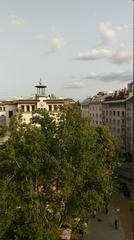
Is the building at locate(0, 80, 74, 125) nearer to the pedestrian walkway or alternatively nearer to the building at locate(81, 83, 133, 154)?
the building at locate(81, 83, 133, 154)

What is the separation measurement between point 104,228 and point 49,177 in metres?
10.2

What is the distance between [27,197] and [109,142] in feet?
73.6

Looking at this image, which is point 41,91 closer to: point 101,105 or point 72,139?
point 101,105

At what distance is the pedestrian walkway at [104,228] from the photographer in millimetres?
33969

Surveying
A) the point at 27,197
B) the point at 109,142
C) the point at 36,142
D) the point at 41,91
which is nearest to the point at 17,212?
the point at 27,197

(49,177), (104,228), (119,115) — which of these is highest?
(119,115)

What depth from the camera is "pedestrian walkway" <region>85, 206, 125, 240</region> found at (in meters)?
34.0

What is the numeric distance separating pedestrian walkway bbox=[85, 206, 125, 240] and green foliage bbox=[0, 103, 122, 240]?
430cm

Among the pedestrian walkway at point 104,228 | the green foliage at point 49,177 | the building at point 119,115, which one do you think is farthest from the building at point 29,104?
the green foliage at point 49,177

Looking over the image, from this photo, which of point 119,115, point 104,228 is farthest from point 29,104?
point 104,228

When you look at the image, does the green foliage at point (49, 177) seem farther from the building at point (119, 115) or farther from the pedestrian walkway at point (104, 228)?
the building at point (119, 115)

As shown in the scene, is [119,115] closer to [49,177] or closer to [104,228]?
[104,228]

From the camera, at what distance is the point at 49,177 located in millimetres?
29484

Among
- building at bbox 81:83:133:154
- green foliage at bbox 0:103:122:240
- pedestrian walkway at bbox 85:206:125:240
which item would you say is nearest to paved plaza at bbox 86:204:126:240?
pedestrian walkway at bbox 85:206:125:240
